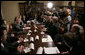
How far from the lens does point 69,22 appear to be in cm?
499

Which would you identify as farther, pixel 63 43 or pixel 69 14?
pixel 69 14

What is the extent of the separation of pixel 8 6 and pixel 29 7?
1516mm

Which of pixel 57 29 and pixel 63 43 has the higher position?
pixel 57 29

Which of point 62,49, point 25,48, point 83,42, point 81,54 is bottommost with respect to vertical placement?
point 62,49

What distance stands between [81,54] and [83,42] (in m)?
0.16

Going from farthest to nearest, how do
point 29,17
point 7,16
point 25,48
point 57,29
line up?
1. point 7,16
2. point 29,17
3. point 57,29
4. point 25,48

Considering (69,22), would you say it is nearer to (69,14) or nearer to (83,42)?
→ (69,14)

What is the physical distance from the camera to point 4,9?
8227 millimetres

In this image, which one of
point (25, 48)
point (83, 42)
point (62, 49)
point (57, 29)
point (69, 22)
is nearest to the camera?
point (83, 42)

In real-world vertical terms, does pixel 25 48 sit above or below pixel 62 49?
above

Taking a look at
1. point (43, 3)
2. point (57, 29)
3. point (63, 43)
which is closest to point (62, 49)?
point (63, 43)

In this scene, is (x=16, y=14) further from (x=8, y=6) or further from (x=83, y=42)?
(x=83, y=42)

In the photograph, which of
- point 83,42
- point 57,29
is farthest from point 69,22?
point 83,42

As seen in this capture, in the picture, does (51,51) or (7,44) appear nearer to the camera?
(51,51)
